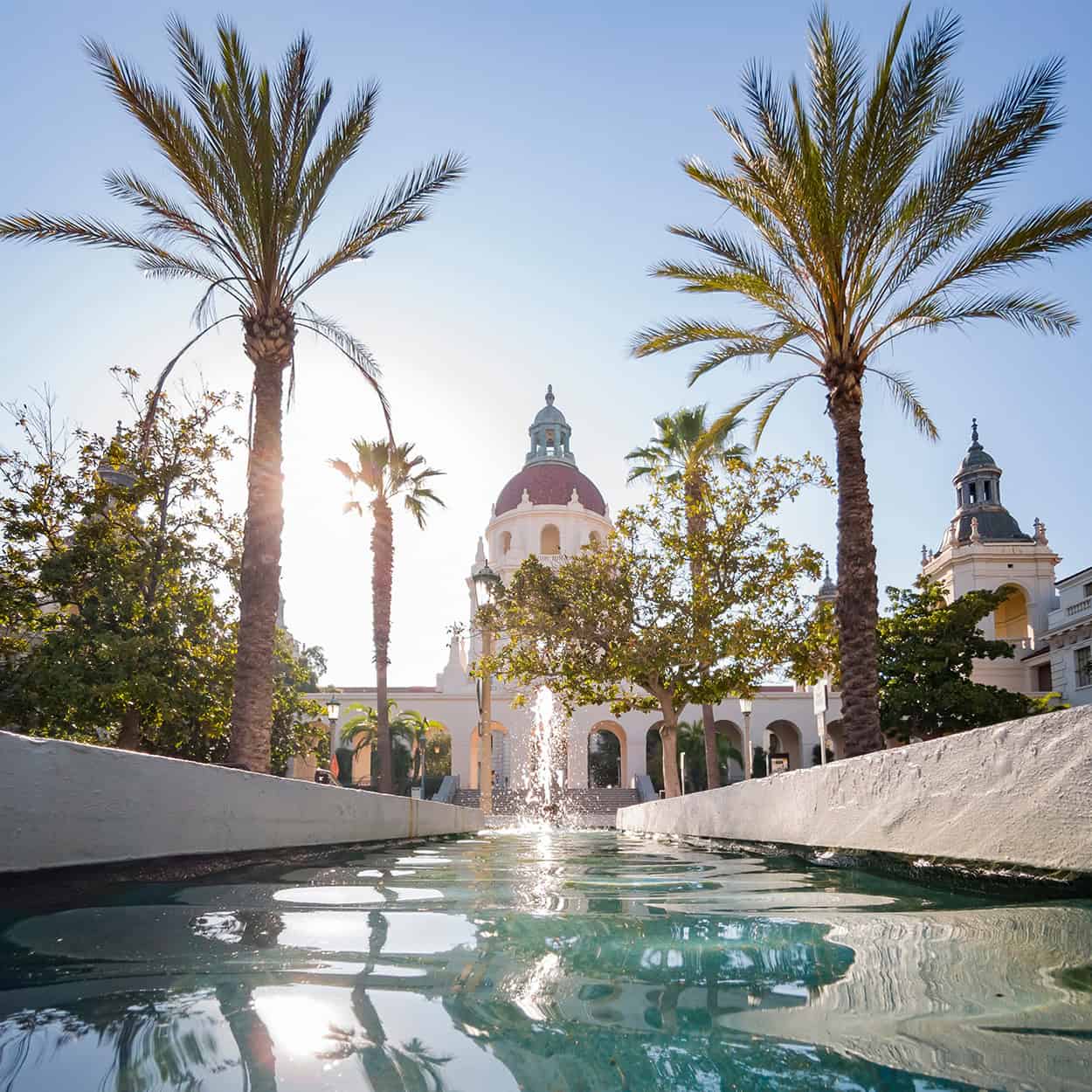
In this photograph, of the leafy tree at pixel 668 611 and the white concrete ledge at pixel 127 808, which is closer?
the white concrete ledge at pixel 127 808

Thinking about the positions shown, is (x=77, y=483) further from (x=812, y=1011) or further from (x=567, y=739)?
(x=567, y=739)

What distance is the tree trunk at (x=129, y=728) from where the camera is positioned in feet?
57.0

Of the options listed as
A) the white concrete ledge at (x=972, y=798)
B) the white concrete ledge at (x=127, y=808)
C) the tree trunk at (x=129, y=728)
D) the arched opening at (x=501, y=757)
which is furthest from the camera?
the arched opening at (x=501, y=757)

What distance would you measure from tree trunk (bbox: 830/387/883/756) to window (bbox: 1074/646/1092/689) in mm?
28155

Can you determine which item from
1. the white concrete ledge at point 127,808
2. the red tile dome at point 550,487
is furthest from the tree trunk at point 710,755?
the red tile dome at point 550,487

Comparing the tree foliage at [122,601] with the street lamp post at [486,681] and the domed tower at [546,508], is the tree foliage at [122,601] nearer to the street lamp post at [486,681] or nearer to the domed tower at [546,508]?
the street lamp post at [486,681]

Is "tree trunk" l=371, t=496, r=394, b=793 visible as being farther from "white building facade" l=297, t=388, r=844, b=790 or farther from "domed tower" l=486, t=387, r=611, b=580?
"domed tower" l=486, t=387, r=611, b=580

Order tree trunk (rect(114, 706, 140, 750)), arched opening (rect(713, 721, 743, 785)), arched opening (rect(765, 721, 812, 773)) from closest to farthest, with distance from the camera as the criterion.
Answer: tree trunk (rect(114, 706, 140, 750)), arched opening (rect(713, 721, 743, 785)), arched opening (rect(765, 721, 812, 773))

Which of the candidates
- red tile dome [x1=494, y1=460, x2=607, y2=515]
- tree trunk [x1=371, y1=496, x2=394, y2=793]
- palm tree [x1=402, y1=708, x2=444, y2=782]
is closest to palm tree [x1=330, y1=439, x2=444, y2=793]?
tree trunk [x1=371, y1=496, x2=394, y2=793]

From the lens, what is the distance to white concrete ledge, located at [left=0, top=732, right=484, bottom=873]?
3.24 m

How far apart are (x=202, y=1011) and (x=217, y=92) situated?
36.4 ft

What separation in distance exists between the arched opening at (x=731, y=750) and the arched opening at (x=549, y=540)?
13.2m

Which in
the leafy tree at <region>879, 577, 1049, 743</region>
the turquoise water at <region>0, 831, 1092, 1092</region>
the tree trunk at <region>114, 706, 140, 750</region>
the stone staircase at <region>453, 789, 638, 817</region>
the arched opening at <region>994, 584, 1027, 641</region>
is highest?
the arched opening at <region>994, 584, 1027, 641</region>

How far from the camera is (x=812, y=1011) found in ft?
5.65
